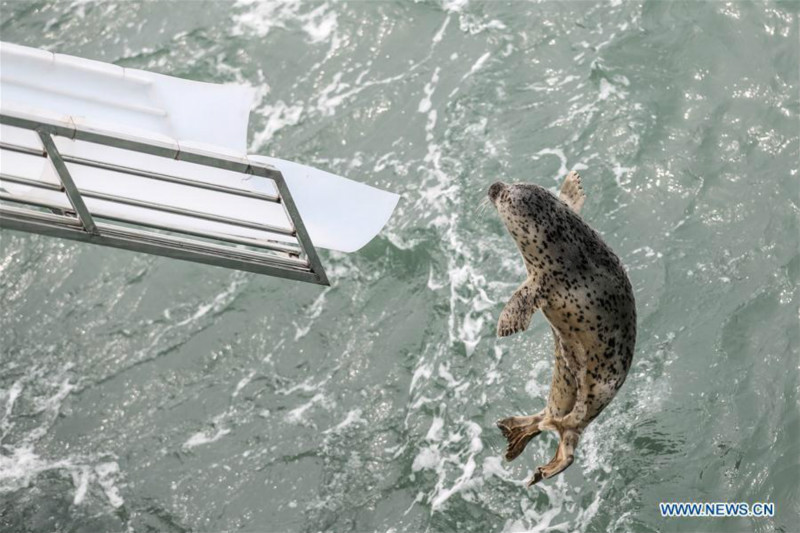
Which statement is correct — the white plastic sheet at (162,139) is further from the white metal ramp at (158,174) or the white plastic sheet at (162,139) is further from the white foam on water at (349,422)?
the white foam on water at (349,422)

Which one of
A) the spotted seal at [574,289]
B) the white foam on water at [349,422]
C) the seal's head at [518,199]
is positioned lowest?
the white foam on water at [349,422]

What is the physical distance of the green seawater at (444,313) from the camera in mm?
9812

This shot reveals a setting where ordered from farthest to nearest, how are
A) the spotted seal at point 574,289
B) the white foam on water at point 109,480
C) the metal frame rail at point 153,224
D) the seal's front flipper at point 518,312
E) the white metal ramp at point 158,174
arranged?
the white foam on water at point 109,480, the spotted seal at point 574,289, the seal's front flipper at point 518,312, the white metal ramp at point 158,174, the metal frame rail at point 153,224

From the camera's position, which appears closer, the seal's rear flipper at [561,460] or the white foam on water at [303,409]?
the seal's rear flipper at [561,460]

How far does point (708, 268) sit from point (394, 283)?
275cm

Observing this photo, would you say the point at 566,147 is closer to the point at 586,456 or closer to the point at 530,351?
the point at 530,351

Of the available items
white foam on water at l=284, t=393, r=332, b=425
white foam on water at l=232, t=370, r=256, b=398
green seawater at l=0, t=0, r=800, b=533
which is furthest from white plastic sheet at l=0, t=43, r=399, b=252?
white foam on water at l=232, t=370, r=256, b=398

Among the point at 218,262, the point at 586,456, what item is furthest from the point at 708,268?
the point at 218,262

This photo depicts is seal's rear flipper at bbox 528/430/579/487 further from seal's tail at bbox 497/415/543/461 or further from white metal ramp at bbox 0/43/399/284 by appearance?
white metal ramp at bbox 0/43/399/284

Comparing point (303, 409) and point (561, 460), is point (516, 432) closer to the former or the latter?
point (561, 460)

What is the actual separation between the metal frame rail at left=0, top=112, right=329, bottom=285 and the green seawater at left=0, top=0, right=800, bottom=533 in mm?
4040

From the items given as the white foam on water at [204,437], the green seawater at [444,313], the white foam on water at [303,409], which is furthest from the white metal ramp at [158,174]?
the white foam on water at [204,437]

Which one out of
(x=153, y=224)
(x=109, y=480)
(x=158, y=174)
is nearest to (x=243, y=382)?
(x=109, y=480)

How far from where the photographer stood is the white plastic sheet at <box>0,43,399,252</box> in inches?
224
